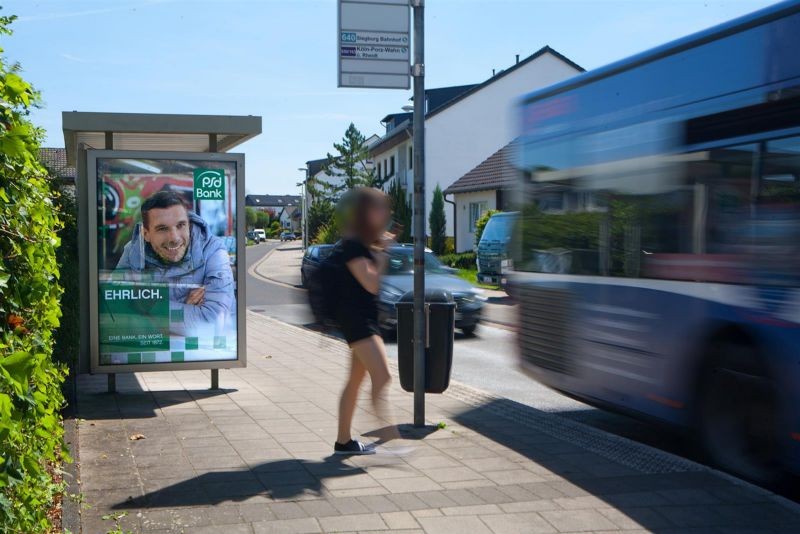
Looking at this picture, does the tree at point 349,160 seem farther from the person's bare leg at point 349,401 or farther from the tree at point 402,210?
the person's bare leg at point 349,401

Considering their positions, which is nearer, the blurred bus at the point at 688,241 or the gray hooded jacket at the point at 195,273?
the blurred bus at the point at 688,241

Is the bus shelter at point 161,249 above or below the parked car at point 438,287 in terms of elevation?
above

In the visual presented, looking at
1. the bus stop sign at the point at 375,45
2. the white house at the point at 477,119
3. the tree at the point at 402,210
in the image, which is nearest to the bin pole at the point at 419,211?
the bus stop sign at the point at 375,45

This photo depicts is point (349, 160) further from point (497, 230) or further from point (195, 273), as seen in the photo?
point (195, 273)

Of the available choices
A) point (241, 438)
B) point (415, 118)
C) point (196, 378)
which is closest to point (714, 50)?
point (415, 118)

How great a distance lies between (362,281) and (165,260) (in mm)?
3394

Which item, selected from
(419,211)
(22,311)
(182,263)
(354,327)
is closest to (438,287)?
(182,263)

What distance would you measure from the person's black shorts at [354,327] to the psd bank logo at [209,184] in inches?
129

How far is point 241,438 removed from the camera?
23.9 ft

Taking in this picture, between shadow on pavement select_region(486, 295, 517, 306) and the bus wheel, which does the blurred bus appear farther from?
shadow on pavement select_region(486, 295, 517, 306)

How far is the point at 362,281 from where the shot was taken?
644 cm

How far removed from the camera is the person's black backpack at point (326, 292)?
6520 mm

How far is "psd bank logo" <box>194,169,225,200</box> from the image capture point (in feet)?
30.3

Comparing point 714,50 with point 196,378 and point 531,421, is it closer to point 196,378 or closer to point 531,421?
point 531,421
